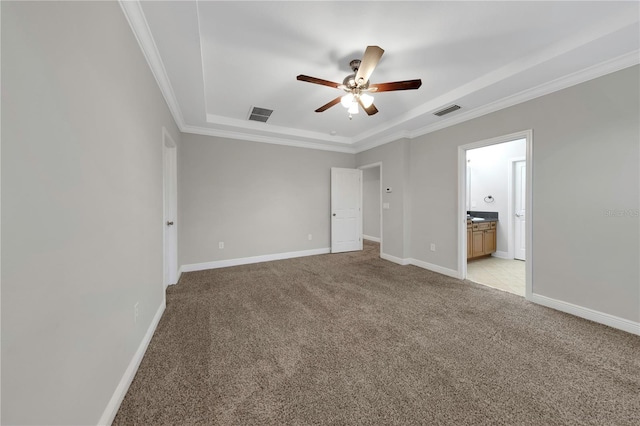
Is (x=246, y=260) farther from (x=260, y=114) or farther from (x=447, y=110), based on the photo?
(x=447, y=110)

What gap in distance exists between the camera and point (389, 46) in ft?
7.50

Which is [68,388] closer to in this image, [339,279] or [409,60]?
[339,279]

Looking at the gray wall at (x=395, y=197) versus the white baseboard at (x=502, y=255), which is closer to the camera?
the gray wall at (x=395, y=197)

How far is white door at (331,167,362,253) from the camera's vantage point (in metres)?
5.50

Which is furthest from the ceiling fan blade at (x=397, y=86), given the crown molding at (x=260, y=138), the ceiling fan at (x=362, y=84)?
the crown molding at (x=260, y=138)

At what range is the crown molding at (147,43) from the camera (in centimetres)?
159

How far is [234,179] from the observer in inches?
177

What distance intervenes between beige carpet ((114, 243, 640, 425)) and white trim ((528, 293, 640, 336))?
10 centimetres

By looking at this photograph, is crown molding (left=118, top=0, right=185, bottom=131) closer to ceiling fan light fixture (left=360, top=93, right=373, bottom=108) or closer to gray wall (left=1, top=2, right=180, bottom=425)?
gray wall (left=1, top=2, right=180, bottom=425)

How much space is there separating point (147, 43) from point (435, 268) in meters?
4.68

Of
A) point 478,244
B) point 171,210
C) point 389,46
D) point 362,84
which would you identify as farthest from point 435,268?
point 171,210

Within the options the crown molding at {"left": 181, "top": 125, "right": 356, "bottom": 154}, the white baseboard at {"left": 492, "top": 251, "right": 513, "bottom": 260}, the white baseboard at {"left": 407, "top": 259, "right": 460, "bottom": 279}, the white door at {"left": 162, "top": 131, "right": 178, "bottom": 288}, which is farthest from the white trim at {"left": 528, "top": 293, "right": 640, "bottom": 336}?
the white door at {"left": 162, "top": 131, "right": 178, "bottom": 288}

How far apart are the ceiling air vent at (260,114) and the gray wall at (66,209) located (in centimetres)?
204

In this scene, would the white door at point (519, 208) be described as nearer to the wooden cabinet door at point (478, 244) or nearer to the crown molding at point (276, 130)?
the wooden cabinet door at point (478, 244)
